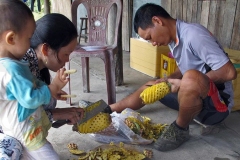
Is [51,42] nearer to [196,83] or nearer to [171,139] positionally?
[196,83]

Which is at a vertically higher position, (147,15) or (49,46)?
(147,15)

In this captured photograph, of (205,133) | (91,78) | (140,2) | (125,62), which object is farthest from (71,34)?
(140,2)

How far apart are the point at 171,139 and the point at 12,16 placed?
137 cm

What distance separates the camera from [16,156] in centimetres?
145

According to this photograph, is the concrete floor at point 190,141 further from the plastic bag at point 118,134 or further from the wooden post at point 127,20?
the wooden post at point 127,20

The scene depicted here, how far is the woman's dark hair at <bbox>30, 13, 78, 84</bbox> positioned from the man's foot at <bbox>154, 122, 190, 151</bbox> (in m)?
0.99

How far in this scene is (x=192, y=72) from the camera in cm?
184

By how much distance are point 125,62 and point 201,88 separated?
2.77m

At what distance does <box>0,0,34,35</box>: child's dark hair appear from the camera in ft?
4.16

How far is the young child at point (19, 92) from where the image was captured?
50.4 inches

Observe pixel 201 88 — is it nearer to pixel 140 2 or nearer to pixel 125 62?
pixel 125 62

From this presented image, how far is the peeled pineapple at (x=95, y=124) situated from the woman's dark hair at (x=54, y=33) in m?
0.54

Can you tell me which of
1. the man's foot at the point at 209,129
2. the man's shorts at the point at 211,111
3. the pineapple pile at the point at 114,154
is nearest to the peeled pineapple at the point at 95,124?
the pineapple pile at the point at 114,154

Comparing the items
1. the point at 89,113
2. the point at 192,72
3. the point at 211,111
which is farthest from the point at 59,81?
the point at 211,111
